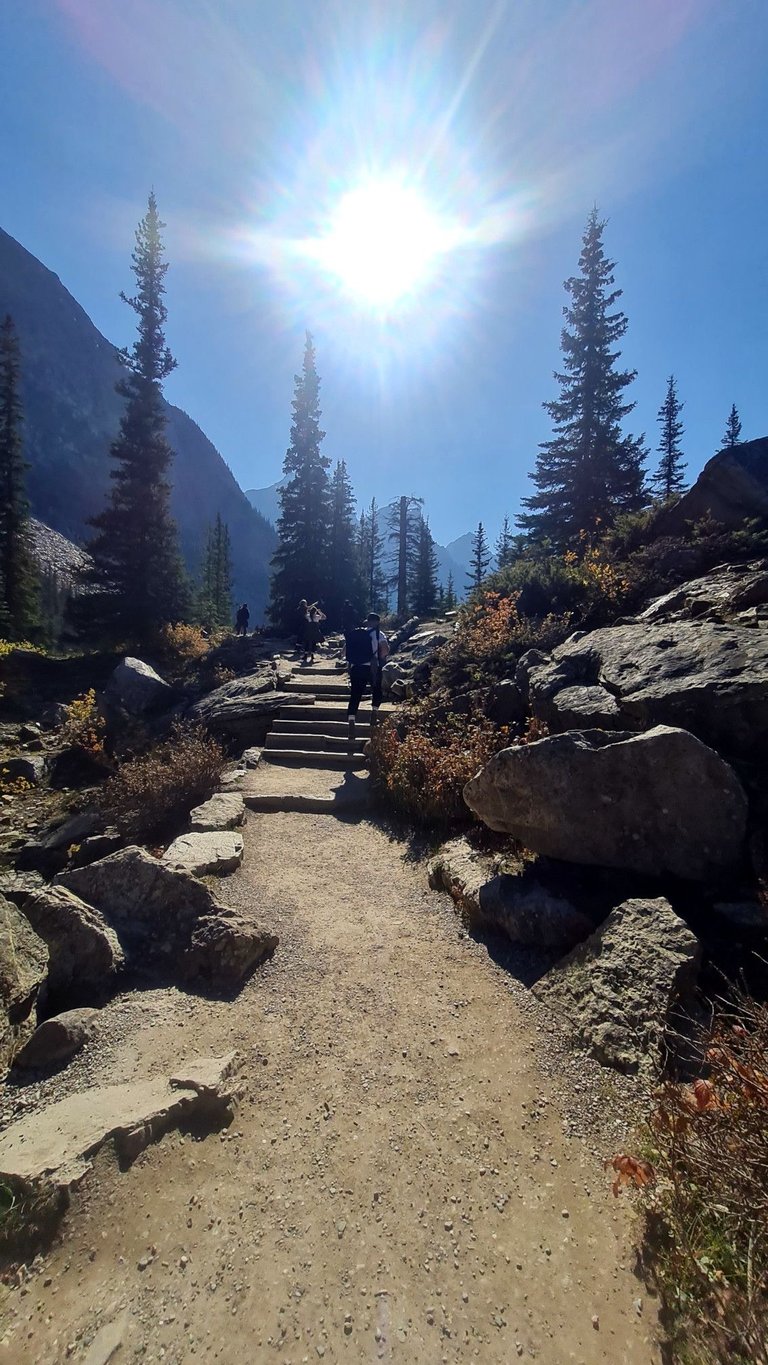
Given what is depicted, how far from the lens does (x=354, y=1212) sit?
95.9 inches

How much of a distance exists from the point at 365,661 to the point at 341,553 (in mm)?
24897

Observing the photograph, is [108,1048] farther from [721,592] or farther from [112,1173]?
[721,592]

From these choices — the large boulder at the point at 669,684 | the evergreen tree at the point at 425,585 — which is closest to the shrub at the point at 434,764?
the large boulder at the point at 669,684

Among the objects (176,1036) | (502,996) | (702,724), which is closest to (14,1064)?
(176,1036)

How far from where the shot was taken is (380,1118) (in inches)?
115

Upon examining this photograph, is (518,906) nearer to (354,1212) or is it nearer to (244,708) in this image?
(354,1212)

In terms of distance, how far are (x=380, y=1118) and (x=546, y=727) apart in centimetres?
480

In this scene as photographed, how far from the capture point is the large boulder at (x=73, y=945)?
389 centimetres

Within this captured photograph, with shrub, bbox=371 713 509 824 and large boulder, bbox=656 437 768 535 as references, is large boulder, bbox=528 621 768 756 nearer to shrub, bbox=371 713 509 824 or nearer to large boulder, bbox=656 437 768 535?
shrub, bbox=371 713 509 824

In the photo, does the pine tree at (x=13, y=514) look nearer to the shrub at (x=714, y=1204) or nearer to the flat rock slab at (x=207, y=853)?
the flat rock slab at (x=207, y=853)

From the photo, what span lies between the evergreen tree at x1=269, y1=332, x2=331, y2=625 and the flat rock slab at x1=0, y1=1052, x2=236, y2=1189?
2595 centimetres

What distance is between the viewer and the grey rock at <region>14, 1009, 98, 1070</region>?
323 cm

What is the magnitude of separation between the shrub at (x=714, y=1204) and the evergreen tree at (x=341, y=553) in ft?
94.2

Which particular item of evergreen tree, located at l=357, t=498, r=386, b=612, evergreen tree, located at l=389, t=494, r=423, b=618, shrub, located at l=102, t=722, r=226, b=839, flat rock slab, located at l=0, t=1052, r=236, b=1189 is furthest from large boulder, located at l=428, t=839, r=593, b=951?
evergreen tree, located at l=357, t=498, r=386, b=612
